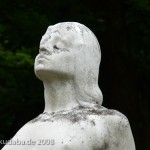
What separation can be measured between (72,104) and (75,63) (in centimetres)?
31

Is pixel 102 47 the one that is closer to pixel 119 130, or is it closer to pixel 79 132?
pixel 119 130

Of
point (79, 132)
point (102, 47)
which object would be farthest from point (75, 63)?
point (102, 47)

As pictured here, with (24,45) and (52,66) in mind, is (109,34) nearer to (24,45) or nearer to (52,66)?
(24,45)

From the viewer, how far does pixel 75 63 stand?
5.57m

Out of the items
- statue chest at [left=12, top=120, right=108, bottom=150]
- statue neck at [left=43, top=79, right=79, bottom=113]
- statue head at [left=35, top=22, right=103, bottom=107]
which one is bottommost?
statue chest at [left=12, top=120, right=108, bottom=150]

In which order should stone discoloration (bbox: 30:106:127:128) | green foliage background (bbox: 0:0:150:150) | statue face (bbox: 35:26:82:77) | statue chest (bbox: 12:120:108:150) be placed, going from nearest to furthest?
statue chest (bbox: 12:120:108:150) < stone discoloration (bbox: 30:106:127:128) < statue face (bbox: 35:26:82:77) < green foliage background (bbox: 0:0:150:150)

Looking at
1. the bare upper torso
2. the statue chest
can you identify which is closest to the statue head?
the bare upper torso

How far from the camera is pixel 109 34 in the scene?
36.2 feet

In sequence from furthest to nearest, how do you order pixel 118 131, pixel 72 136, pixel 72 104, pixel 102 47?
pixel 102 47, pixel 72 104, pixel 118 131, pixel 72 136

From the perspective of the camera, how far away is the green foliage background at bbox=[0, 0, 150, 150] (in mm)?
10539

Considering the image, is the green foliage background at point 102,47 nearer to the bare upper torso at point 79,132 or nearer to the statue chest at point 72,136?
the bare upper torso at point 79,132

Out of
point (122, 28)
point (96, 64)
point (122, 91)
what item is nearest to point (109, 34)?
point (122, 28)

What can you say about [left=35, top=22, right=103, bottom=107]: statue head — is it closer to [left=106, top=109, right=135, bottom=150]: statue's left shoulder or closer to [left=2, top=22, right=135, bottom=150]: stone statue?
[left=2, top=22, right=135, bottom=150]: stone statue

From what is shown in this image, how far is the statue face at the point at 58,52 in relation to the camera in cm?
555
